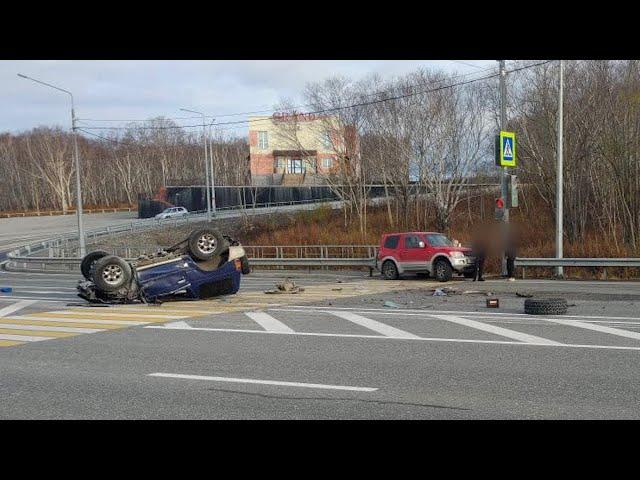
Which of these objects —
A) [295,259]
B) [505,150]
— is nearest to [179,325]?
[505,150]

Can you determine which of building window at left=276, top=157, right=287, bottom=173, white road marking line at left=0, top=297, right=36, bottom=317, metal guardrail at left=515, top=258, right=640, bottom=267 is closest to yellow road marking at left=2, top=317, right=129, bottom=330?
white road marking line at left=0, top=297, right=36, bottom=317

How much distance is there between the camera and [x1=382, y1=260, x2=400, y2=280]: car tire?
25733 millimetres

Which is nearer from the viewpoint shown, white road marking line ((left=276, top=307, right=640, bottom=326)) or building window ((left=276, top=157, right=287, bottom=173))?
white road marking line ((left=276, top=307, right=640, bottom=326))

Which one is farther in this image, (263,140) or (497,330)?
(263,140)

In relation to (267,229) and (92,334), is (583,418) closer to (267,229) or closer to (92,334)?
(92,334)

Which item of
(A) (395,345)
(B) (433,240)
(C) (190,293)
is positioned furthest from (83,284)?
(B) (433,240)

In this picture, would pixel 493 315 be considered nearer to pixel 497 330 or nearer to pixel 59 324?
pixel 497 330

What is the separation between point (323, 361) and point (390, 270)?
1619 centimetres

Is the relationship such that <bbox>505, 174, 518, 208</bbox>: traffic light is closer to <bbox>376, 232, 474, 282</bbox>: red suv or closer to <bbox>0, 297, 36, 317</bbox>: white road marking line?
<bbox>376, 232, 474, 282</bbox>: red suv

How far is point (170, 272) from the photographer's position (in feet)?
56.9

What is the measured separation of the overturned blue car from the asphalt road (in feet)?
1.85

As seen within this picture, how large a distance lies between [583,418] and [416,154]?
42.4 meters

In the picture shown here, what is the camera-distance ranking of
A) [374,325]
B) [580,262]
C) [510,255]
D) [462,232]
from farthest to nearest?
[462,232] < [580,262] < [510,255] < [374,325]

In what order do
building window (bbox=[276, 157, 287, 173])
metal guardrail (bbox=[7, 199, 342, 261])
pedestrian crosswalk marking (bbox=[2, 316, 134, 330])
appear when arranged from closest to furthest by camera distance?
pedestrian crosswalk marking (bbox=[2, 316, 134, 330]) → metal guardrail (bbox=[7, 199, 342, 261]) → building window (bbox=[276, 157, 287, 173])
